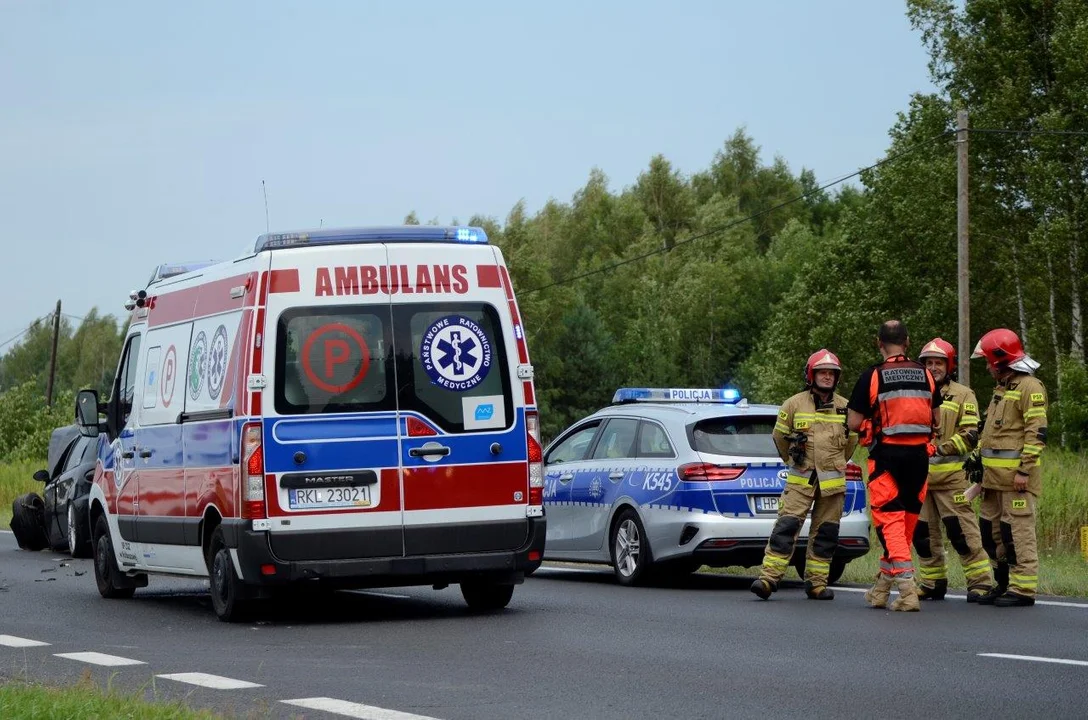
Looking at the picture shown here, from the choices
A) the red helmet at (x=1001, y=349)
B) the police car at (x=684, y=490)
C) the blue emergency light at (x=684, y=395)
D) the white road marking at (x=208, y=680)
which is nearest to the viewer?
the white road marking at (x=208, y=680)

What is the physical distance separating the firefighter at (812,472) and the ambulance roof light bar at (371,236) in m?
2.71

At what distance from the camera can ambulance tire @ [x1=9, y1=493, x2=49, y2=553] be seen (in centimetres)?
2352

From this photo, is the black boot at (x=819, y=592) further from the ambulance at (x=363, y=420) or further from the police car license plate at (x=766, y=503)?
the ambulance at (x=363, y=420)

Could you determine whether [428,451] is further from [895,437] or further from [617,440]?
[617,440]

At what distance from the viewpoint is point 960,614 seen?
482 inches

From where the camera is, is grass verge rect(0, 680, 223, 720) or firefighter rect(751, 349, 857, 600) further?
firefighter rect(751, 349, 857, 600)

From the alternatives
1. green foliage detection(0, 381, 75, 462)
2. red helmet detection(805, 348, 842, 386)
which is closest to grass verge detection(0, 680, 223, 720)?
red helmet detection(805, 348, 842, 386)

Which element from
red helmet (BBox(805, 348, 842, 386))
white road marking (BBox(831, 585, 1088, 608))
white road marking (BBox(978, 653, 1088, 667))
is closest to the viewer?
white road marking (BBox(978, 653, 1088, 667))

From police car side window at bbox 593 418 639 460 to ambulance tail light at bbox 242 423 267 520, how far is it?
4.76m

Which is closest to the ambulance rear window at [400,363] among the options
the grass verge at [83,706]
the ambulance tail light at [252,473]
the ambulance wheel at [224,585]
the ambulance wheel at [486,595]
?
the ambulance tail light at [252,473]

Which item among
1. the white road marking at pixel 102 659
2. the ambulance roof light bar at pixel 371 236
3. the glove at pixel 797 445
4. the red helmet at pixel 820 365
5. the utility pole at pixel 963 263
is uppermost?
the utility pole at pixel 963 263

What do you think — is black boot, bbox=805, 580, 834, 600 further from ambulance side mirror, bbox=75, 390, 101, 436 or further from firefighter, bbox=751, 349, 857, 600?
ambulance side mirror, bbox=75, 390, 101, 436

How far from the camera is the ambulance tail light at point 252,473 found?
38.8ft

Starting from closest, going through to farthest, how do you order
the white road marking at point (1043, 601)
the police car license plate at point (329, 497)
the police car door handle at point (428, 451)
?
the police car license plate at point (329, 497) < the police car door handle at point (428, 451) < the white road marking at point (1043, 601)
